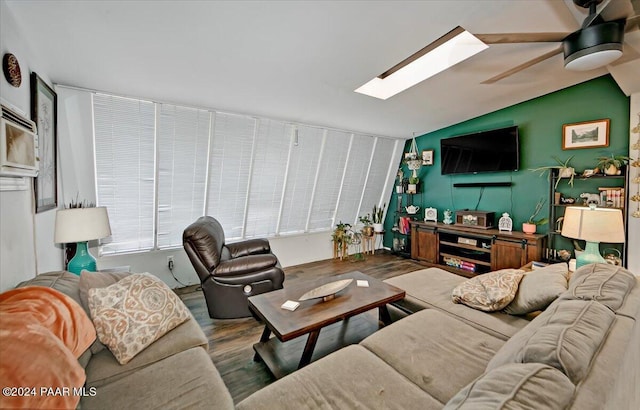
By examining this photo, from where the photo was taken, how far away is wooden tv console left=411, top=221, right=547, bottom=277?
→ 138 inches

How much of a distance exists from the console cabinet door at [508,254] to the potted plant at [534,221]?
306 millimetres

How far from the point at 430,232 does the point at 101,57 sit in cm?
477

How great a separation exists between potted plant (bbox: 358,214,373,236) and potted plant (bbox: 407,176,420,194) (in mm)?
995

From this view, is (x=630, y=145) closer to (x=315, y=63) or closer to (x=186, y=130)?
(x=315, y=63)

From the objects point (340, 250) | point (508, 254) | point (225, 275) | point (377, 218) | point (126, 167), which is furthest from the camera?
point (377, 218)

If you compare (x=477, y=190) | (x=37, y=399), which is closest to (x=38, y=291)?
(x=37, y=399)

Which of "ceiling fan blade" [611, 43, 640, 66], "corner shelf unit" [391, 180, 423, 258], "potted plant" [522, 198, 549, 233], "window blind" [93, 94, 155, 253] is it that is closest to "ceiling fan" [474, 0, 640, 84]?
"ceiling fan blade" [611, 43, 640, 66]

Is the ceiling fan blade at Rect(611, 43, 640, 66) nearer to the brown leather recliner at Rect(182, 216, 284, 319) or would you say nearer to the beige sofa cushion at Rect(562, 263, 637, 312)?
the beige sofa cushion at Rect(562, 263, 637, 312)

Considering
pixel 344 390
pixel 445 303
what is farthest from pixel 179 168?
pixel 445 303

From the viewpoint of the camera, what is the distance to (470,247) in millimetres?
4105

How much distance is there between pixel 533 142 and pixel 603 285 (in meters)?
3.11

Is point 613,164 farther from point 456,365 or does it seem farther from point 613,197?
point 456,365

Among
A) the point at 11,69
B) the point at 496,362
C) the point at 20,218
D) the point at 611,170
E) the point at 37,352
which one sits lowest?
the point at 496,362

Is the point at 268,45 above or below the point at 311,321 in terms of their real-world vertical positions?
above
